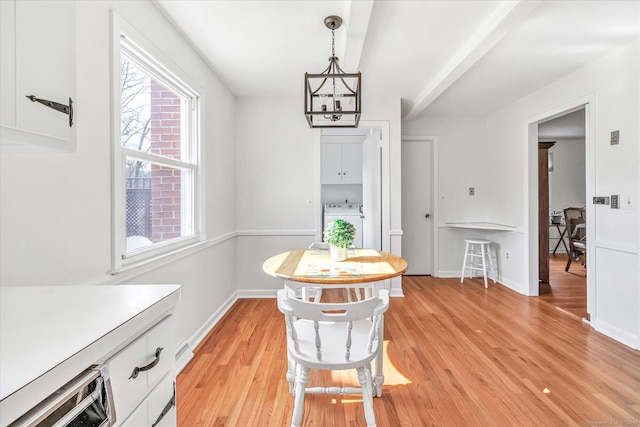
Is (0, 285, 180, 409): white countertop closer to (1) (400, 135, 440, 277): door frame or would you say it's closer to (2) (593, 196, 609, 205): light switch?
(2) (593, 196, 609, 205): light switch

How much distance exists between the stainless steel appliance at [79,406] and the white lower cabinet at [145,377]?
52mm

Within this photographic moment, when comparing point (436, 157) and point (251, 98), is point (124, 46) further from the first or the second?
point (436, 157)

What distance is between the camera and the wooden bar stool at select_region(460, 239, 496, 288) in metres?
4.27

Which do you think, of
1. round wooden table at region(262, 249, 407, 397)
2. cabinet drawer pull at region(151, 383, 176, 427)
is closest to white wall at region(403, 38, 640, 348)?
round wooden table at region(262, 249, 407, 397)

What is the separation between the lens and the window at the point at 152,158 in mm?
1686

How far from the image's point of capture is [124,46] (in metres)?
1.75

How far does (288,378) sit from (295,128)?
283 centimetres

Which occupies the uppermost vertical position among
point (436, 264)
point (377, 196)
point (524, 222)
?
point (377, 196)

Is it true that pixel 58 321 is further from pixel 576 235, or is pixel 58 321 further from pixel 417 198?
pixel 576 235

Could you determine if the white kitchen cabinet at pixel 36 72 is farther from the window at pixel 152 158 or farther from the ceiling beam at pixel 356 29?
the ceiling beam at pixel 356 29

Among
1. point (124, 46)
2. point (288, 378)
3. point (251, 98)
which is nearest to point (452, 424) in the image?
point (288, 378)

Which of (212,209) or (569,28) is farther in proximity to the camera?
(212,209)

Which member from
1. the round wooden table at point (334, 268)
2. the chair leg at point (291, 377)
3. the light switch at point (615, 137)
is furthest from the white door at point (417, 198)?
the chair leg at point (291, 377)

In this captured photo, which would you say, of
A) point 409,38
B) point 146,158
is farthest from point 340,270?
point 409,38
